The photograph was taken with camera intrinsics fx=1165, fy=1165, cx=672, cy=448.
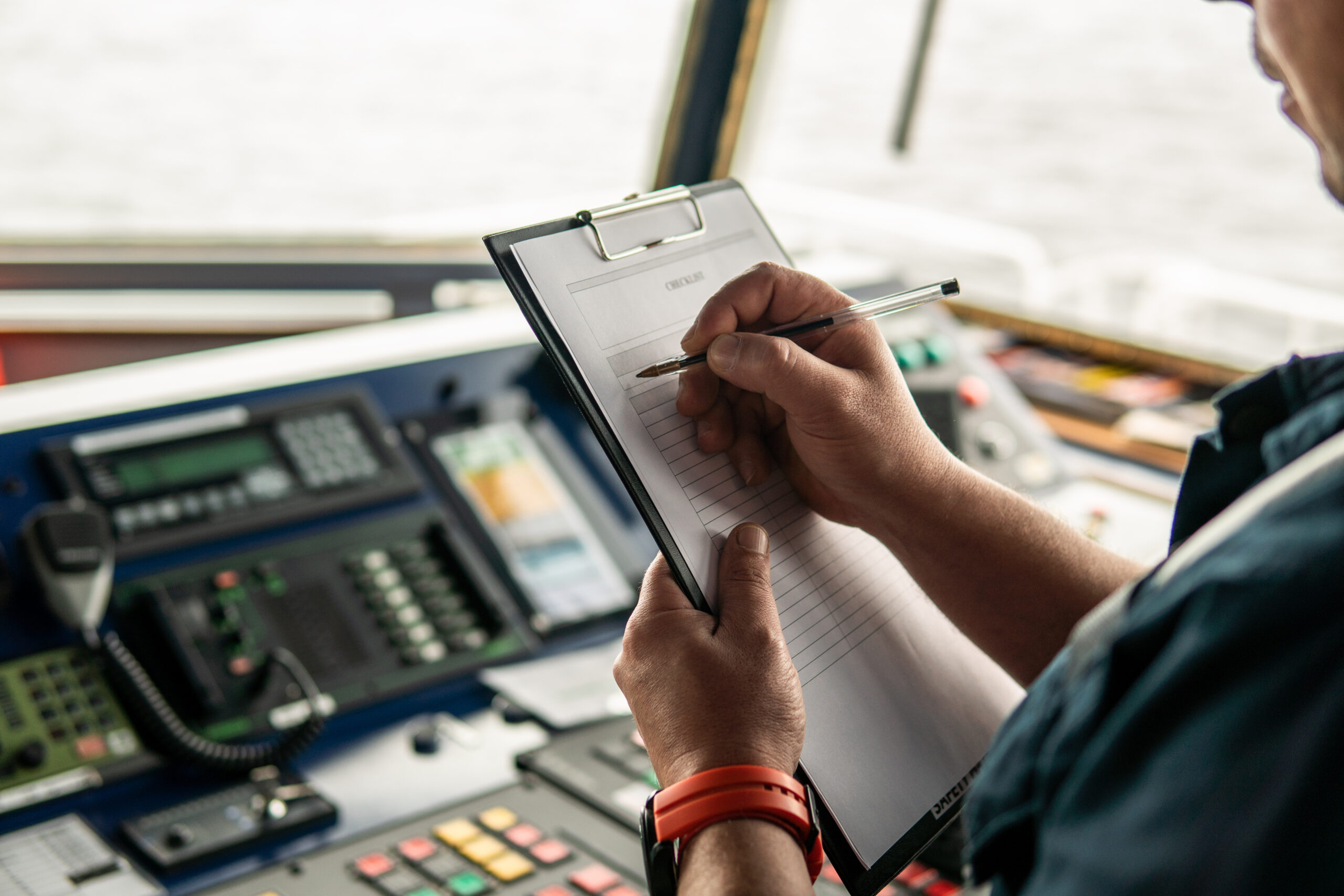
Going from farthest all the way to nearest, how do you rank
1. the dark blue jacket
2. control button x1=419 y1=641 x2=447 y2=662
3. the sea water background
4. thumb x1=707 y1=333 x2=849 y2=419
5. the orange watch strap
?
the sea water background, control button x1=419 y1=641 x2=447 y2=662, thumb x1=707 y1=333 x2=849 y2=419, the orange watch strap, the dark blue jacket

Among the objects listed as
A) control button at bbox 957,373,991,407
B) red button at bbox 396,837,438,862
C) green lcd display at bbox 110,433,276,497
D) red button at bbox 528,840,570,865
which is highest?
green lcd display at bbox 110,433,276,497

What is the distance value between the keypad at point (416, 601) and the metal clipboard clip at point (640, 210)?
576 millimetres

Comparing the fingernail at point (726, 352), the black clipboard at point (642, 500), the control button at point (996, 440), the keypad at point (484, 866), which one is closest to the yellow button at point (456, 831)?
the keypad at point (484, 866)

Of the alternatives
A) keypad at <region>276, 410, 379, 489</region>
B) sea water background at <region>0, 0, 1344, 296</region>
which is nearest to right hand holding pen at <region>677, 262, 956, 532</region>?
keypad at <region>276, 410, 379, 489</region>

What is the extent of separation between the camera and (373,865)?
93 centimetres

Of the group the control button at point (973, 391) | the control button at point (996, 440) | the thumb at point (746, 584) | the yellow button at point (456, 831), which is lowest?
the yellow button at point (456, 831)

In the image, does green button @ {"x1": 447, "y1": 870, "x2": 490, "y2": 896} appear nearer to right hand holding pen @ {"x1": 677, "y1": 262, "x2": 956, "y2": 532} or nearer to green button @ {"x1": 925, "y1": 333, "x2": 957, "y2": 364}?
right hand holding pen @ {"x1": 677, "y1": 262, "x2": 956, "y2": 532}

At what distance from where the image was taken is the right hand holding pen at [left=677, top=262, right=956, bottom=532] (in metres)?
0.76

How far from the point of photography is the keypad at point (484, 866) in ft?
2.99

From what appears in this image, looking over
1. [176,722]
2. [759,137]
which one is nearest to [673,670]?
[176,722]

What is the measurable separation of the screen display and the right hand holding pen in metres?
0.56

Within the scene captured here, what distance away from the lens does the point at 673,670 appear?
2.30ft

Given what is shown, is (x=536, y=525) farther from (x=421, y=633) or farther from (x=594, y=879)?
(x=594, y=879)

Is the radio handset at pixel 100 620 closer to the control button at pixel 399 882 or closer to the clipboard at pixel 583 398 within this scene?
the control button at pixel 399 882
